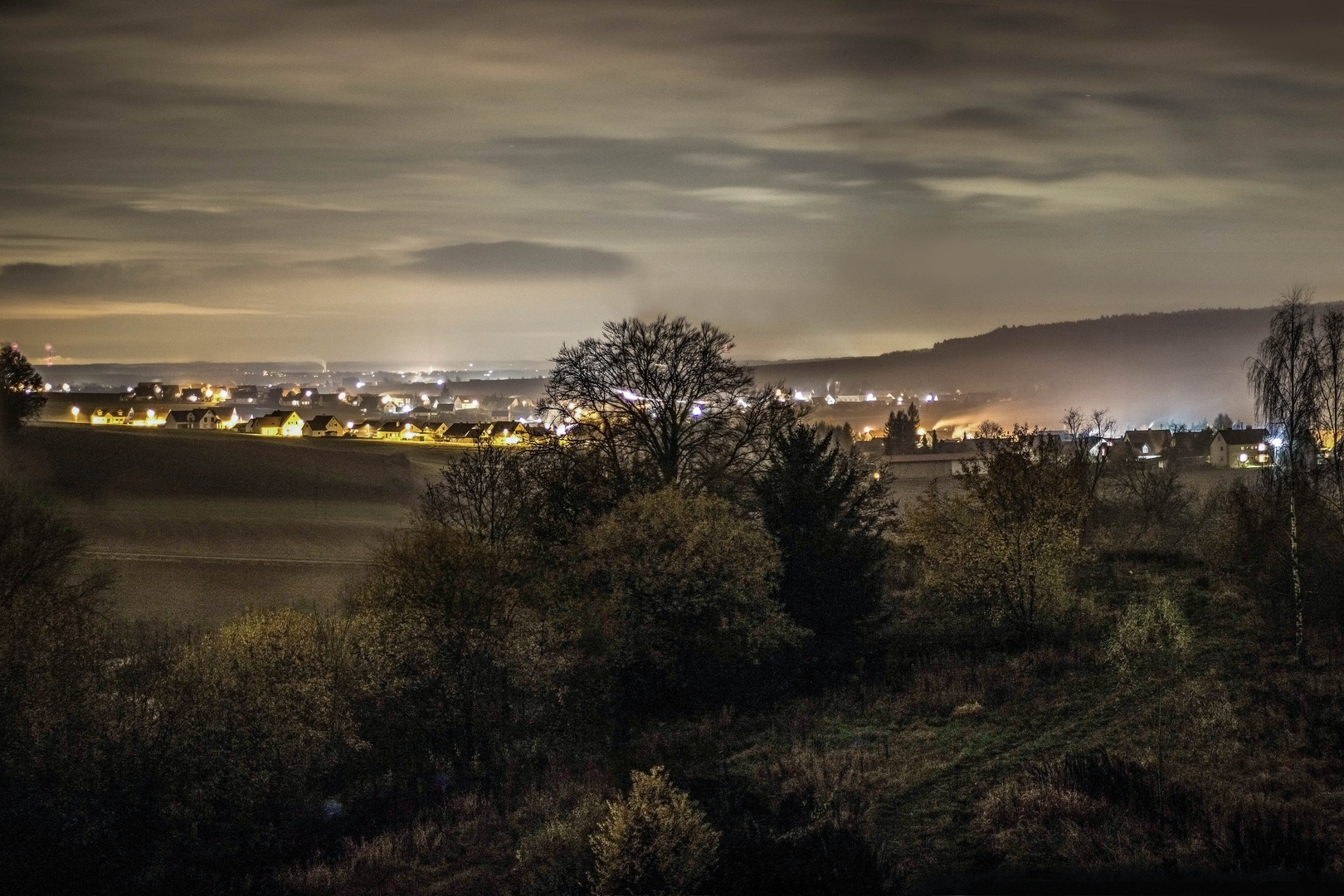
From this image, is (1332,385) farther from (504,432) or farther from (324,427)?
(324,427)

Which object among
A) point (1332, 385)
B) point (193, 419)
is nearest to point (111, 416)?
point (193, 419)

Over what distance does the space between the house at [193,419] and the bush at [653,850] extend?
106 metres

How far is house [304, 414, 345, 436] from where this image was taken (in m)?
108

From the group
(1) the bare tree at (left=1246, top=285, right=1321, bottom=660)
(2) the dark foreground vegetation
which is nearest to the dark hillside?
(2) the dark foreground vegetation

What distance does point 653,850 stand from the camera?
13.1 meters

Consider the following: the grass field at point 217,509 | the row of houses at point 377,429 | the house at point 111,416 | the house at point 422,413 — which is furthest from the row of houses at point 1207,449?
the house at point 111,416

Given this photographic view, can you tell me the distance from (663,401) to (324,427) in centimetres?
8613

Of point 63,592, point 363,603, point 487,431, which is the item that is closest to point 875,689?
point 363,603

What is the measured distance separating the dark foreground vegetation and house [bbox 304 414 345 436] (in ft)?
249

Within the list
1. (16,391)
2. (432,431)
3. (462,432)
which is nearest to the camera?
(16,391)

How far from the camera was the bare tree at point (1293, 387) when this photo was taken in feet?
63.1

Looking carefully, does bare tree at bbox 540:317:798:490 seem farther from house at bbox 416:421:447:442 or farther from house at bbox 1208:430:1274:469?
house at bbox 416:421:447:442

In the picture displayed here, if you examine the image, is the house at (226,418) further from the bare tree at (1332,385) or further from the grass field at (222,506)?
the bare tree at (1332,385)

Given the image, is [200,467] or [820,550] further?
[200,467]
